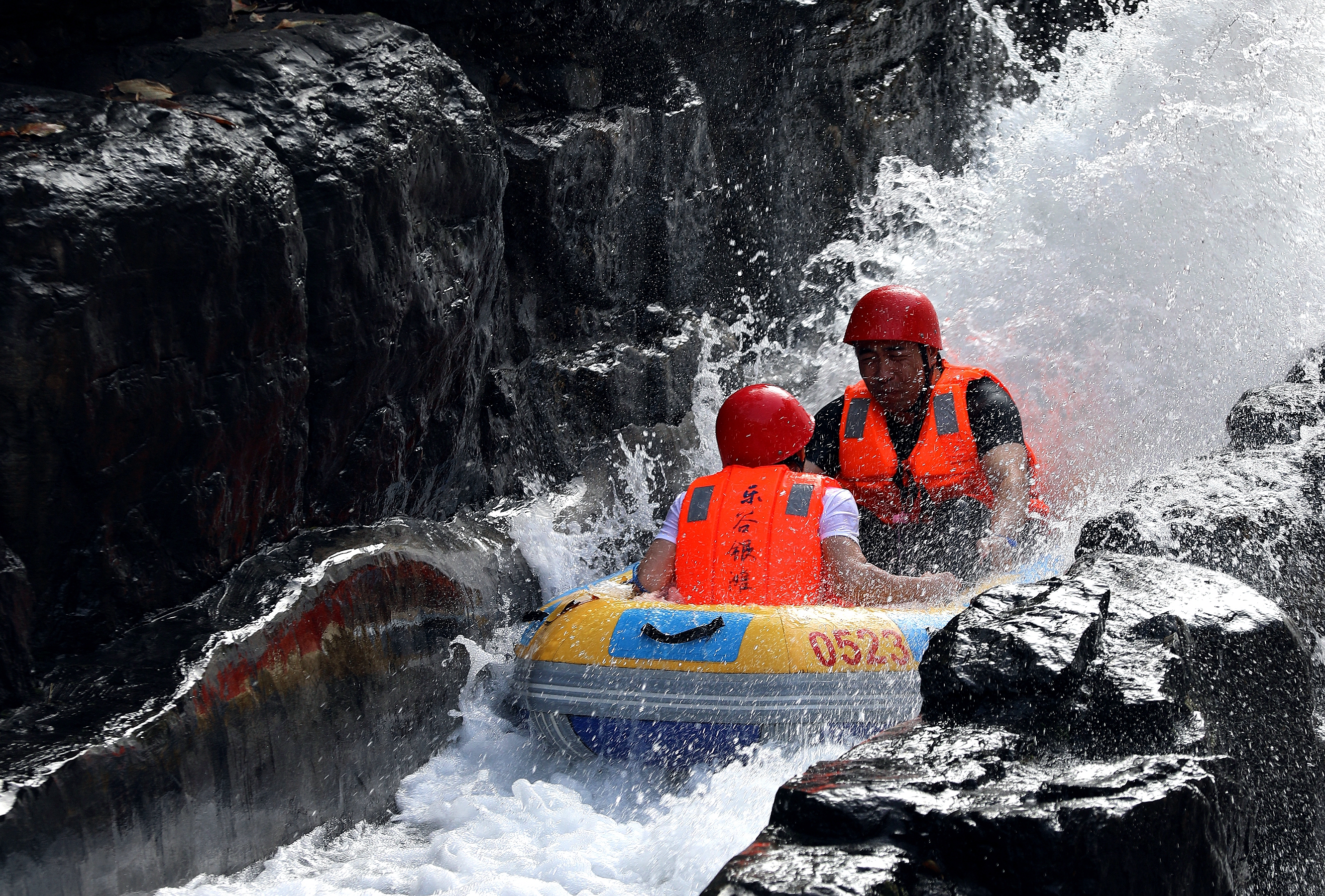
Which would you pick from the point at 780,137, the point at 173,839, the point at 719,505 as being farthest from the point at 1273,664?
the point at 780,137

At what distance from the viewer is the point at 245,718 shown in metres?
3.66

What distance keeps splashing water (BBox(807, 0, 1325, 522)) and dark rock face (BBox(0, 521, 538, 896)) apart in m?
3.82

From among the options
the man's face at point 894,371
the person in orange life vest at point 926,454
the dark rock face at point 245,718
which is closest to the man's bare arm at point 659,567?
the dark rock face at point 245,718

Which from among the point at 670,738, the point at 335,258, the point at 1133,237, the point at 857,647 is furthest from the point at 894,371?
the point at 1133,237

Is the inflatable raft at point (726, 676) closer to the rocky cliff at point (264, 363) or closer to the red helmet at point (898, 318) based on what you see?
the rocky cliff at point (264, 363)

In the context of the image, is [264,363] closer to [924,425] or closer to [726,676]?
[726,676]

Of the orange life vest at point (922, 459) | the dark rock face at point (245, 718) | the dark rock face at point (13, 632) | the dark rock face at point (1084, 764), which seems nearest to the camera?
the dark rock face at point (1084, 764)

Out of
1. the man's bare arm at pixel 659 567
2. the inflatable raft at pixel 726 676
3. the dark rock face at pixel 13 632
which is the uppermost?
the dark rock face at pixel 13 632

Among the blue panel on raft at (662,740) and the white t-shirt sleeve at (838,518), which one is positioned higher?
the white t-shirt sleeve at (838,518)

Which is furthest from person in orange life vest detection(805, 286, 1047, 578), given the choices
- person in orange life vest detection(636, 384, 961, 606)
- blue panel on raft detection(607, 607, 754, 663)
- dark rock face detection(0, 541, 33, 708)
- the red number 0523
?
dark rock face detection(0, 541, 33, 708)

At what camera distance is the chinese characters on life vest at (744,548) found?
442 centimetres

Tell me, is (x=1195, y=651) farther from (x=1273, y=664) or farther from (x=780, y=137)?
(x=780, y=137)

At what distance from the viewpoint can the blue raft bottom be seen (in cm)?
418

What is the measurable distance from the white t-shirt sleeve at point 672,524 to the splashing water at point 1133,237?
9.74 ft
